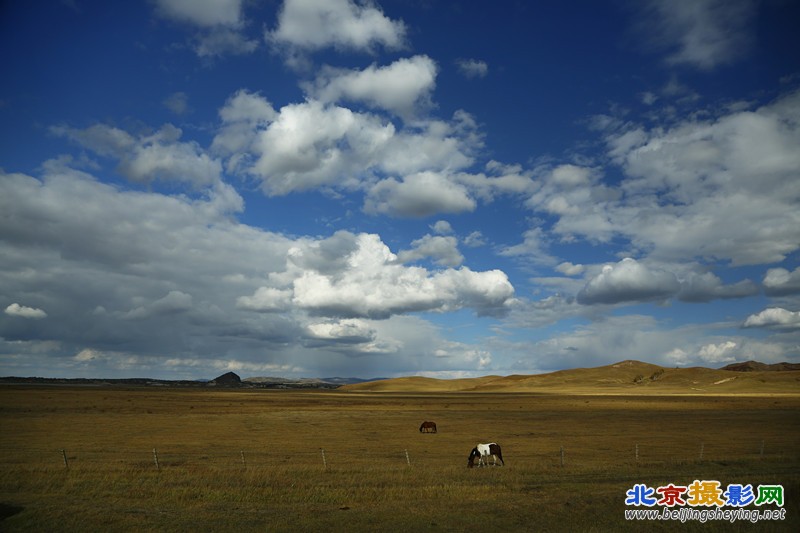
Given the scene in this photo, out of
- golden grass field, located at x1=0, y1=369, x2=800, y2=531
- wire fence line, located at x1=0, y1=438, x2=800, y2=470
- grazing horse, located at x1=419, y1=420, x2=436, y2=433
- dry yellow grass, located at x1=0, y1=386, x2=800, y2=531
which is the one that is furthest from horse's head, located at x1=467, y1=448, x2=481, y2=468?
grazing horse, located at x1=419, y1=420, x2=436, y2=433

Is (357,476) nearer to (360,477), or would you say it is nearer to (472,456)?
(360,477)

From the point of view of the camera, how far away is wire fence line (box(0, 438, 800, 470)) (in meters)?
28.7

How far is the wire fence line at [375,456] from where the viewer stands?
28672mm

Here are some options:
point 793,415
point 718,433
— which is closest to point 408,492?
point 718,433

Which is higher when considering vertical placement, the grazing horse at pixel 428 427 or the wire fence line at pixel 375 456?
the wire fence line at pixel 375 456

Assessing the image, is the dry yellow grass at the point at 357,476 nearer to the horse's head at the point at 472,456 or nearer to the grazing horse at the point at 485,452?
the grazing horse at the point at 485,452

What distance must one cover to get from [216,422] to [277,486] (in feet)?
136

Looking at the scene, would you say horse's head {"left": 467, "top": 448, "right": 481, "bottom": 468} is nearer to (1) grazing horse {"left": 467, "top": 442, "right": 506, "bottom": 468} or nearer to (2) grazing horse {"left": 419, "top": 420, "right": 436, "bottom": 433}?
(1) grazing horse {"left": 467, "top": 442, "right": 506, "bottom": 468}

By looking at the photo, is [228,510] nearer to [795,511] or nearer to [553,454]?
[795,511]

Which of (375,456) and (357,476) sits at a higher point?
(357,476)

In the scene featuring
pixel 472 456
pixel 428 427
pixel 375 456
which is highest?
pixel 472 456

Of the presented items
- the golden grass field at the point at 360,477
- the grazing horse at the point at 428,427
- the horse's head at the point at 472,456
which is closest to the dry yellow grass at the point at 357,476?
the golden grass field at the point at 360,477

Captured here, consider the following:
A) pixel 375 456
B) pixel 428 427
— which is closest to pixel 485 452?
pixel 375 456

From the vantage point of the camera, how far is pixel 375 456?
33.9 meters
